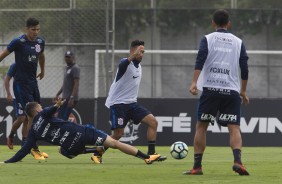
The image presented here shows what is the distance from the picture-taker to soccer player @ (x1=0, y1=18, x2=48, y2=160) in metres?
16.2

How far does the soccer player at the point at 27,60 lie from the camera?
16234 mm

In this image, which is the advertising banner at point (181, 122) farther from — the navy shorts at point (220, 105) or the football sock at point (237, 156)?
the football sock at point (237, 156)

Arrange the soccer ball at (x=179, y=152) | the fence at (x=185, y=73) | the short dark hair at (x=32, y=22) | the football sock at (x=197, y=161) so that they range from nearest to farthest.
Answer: the football sock at (x=197, y=161) → the soccer ball at (x=179, y=152) → the short dark hair at (x=32, y=22) → the fence at (x=185, y=73)

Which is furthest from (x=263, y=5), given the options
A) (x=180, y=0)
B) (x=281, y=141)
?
(x=281, y=141)

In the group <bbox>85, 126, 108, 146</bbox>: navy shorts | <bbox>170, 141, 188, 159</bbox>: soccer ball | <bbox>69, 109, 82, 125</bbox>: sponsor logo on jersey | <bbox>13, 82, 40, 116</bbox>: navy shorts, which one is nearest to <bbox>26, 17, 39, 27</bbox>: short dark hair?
<bbox>13, 82, 40, 116</bbox>: navy shorts

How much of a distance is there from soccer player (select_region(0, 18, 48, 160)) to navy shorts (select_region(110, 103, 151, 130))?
4.53ft

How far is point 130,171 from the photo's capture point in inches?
512

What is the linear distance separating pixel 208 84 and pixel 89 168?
95.7 inches

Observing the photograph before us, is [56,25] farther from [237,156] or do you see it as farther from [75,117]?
[237,156]

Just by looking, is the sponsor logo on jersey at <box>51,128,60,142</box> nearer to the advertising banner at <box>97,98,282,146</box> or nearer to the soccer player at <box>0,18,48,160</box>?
the soccer player at <box>0,18,48,160</box>

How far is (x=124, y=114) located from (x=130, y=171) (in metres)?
3.14

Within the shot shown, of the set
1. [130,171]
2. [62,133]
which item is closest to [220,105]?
[130,171]

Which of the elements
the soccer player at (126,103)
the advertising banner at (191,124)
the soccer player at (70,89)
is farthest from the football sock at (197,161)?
the soccer player at (70,89)

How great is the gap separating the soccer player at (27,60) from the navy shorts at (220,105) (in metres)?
4.69
